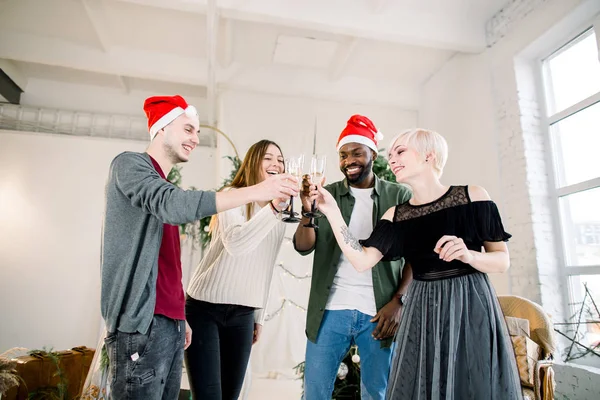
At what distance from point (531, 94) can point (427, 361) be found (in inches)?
151

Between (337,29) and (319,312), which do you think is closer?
(319,312)

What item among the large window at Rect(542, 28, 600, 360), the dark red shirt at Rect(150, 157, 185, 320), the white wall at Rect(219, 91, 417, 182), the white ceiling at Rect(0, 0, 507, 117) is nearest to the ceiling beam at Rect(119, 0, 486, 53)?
the white ceiling at Rect(0, 0, 507, 117)

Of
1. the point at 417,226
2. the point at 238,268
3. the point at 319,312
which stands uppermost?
the point at 417,226

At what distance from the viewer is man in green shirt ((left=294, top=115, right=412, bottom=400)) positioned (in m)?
1.71

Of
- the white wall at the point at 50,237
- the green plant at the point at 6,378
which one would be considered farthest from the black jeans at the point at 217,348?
the white wall at the point at 50,237

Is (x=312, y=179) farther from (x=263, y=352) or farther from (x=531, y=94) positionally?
(x=263, y=352)

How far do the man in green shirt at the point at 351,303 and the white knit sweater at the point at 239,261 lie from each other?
0.55 ft

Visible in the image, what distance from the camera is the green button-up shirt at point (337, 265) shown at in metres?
1.79

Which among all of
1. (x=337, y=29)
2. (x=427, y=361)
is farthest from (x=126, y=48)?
(x=427, y=361)

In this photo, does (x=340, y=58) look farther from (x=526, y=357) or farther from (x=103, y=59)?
(x=526, y=357)

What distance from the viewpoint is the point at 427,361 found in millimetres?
1398

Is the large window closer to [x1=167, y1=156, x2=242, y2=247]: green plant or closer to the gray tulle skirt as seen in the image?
the gray tulle skirt

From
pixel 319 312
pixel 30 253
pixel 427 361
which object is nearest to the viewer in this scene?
pixel 427 361

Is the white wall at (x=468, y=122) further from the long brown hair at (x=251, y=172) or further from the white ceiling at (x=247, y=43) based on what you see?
the long brown hair at (x=251, y=172)
